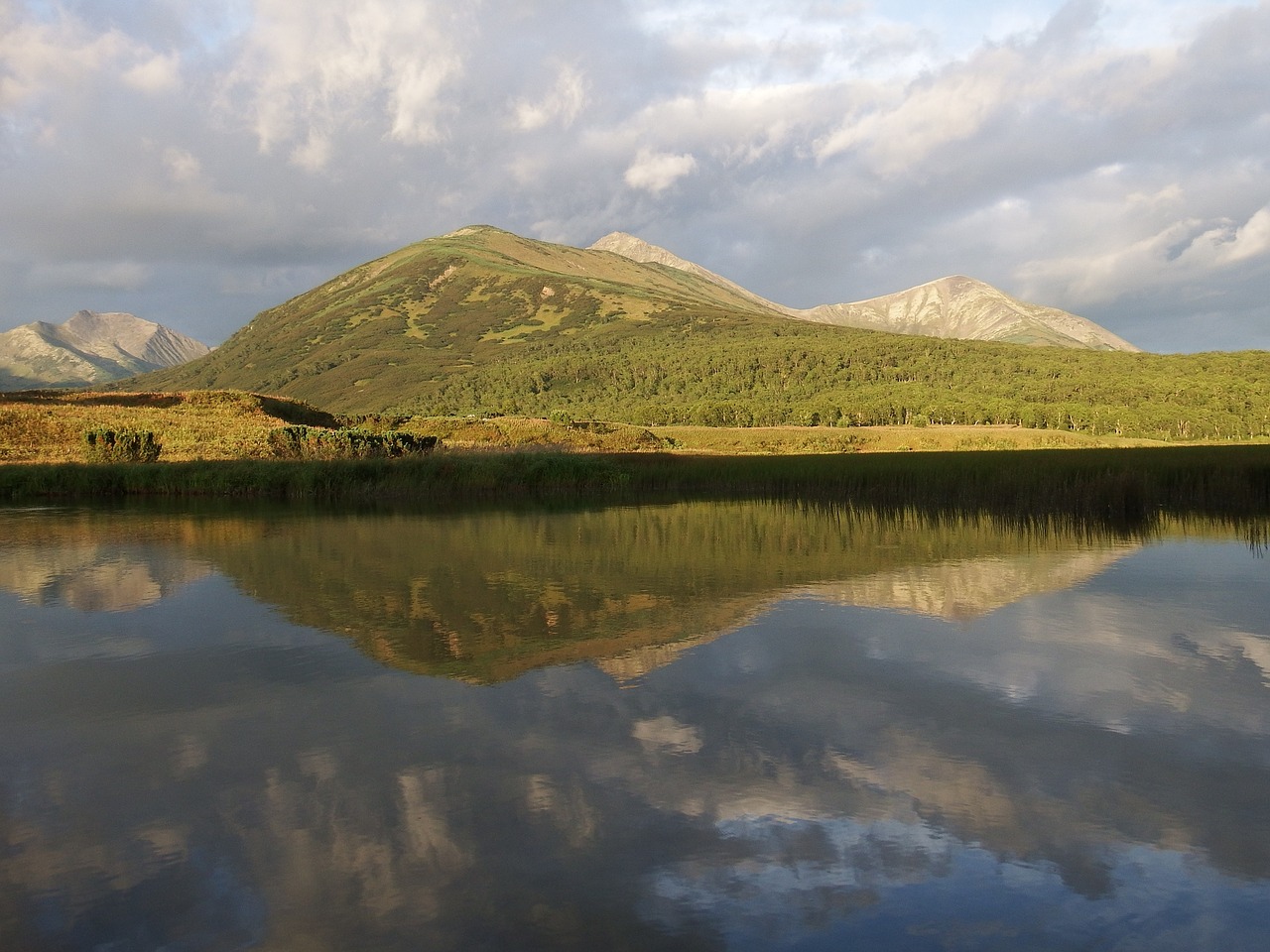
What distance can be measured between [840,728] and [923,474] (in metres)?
25.4

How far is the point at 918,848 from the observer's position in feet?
18.3

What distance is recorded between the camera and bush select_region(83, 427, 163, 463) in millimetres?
42156

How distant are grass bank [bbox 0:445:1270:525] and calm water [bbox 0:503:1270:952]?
40.0ft

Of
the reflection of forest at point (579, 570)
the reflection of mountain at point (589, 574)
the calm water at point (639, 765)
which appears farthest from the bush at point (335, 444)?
the calm water at point (639, 765)

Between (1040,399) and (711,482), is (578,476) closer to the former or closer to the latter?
(711,482)

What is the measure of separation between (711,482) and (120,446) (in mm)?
28695

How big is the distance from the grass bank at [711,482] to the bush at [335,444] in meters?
5.48

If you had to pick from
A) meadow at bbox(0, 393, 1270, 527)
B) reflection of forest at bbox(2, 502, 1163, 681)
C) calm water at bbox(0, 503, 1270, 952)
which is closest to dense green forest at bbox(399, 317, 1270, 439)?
meadow at bbox(0, 393, 1270, 527)

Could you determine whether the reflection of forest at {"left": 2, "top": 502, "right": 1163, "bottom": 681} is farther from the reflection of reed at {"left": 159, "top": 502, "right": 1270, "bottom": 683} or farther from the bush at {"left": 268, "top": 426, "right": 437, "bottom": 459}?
Answer: the bush at {"left": 268, "top": 426, "right": 437, "bottom": 459}

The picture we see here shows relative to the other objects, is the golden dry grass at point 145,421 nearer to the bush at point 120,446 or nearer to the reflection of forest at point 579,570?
the bush at point 120,446

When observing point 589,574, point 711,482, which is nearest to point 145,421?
point 711,482

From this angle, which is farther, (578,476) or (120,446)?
(120,446)

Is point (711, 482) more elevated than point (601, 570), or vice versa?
point (711, 482)

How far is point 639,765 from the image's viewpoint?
22.9 feet
